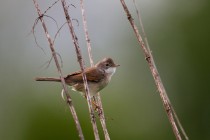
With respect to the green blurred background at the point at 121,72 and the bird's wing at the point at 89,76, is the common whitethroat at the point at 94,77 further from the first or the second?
the green blurred background at the point at 121,72

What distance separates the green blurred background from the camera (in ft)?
48.0

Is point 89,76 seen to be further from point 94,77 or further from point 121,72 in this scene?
point 121,72

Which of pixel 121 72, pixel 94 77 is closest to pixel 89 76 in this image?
pixel 94 77

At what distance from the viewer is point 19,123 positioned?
48.9 feet

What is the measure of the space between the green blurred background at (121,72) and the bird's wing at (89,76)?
514 cm

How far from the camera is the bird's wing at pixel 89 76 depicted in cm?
772

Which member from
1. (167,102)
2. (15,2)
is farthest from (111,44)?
(167,102)

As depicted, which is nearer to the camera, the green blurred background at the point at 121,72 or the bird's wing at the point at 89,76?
the bird's wing at the point at 89,76

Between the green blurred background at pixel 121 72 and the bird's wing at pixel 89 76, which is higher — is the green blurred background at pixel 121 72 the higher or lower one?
the higher one

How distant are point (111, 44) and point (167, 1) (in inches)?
109

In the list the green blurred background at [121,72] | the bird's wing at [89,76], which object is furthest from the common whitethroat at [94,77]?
the green blurred background at [121,72]

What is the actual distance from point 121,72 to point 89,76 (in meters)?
9.38

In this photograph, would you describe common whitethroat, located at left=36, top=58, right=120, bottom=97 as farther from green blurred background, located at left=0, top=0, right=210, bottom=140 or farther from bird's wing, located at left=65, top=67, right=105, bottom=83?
green blurred background, located at left=0, top=0, right=210, bottom=140

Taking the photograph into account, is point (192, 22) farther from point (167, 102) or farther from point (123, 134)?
point (167, 102)
